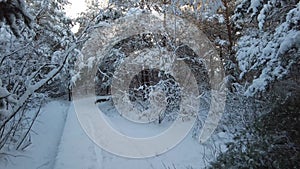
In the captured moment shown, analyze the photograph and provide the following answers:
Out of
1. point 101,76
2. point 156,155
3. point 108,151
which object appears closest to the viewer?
point 156,155

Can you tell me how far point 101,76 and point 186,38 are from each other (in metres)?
8.26

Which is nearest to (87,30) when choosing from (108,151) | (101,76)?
(108,151)

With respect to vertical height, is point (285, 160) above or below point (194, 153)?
above

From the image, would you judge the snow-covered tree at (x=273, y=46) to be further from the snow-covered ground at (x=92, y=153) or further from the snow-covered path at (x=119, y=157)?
the snow-covered path at (x=119, y=157)

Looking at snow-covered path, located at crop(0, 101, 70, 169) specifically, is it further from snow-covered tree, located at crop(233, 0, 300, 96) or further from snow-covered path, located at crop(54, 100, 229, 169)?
snow-covered tree, located at crop(233, 0, 300, 96)

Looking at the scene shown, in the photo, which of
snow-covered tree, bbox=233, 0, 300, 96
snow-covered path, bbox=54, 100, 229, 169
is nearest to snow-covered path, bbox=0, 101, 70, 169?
snow-covered path, bbox=54, 100, 229, 169

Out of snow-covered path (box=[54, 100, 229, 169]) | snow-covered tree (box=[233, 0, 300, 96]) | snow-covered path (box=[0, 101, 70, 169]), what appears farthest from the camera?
snow-covered path (box=[0, 101, 70, 169])

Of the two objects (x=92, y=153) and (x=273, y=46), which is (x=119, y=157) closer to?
(x=92, y=153)

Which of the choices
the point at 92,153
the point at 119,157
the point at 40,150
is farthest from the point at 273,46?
the point at 40,150

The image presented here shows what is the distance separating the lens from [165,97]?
1128 cm

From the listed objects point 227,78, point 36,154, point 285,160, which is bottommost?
point 36,154

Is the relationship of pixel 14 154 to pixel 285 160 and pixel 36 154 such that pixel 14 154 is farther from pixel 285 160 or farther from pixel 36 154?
pixel 285 160

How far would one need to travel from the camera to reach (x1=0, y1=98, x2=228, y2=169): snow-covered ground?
296 inches

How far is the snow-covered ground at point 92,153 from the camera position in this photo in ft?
24.6
